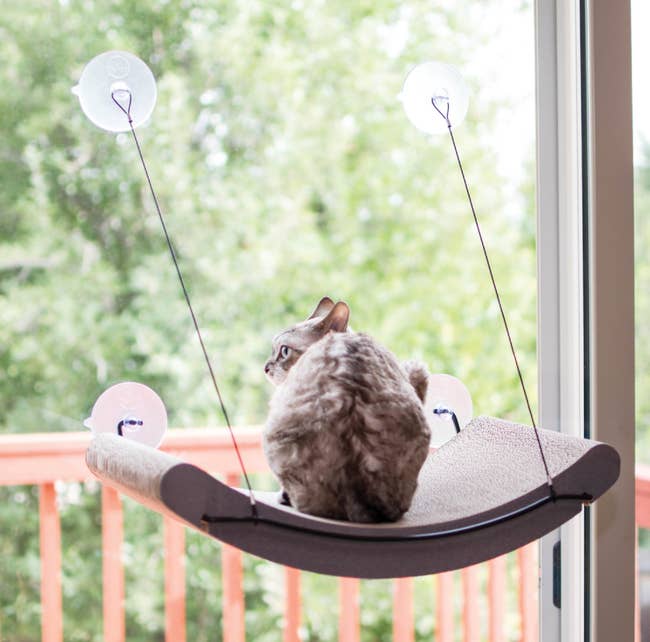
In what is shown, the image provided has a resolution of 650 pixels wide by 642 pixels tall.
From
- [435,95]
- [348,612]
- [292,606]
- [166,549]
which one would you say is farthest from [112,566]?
[435,95]

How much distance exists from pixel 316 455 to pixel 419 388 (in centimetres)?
26

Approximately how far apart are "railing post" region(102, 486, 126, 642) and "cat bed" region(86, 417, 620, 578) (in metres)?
0.71

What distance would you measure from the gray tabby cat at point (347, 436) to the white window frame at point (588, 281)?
523 millimetres

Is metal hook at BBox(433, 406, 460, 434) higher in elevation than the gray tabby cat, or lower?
higher

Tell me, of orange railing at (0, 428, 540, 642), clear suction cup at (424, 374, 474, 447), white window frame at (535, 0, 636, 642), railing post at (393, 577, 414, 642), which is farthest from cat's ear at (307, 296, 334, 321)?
railing post at (393, 577, 414, 642)

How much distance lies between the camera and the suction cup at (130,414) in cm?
118

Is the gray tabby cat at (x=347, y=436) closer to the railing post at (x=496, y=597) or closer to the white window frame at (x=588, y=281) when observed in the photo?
the white window frame at (x=588, y=281)

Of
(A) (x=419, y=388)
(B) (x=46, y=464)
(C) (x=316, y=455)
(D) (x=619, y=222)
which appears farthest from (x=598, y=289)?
(B) (x=46, y=464)

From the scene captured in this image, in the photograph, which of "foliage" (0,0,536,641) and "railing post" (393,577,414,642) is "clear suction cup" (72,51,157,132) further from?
"foliage" (0,0,536,641)

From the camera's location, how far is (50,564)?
171 cm

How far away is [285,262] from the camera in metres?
3.27

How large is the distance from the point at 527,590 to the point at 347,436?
4.27ft

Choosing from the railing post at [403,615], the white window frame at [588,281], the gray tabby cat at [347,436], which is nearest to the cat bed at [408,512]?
the gray tabby cat at [347,436]

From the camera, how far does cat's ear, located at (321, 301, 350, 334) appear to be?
3.82 feet
